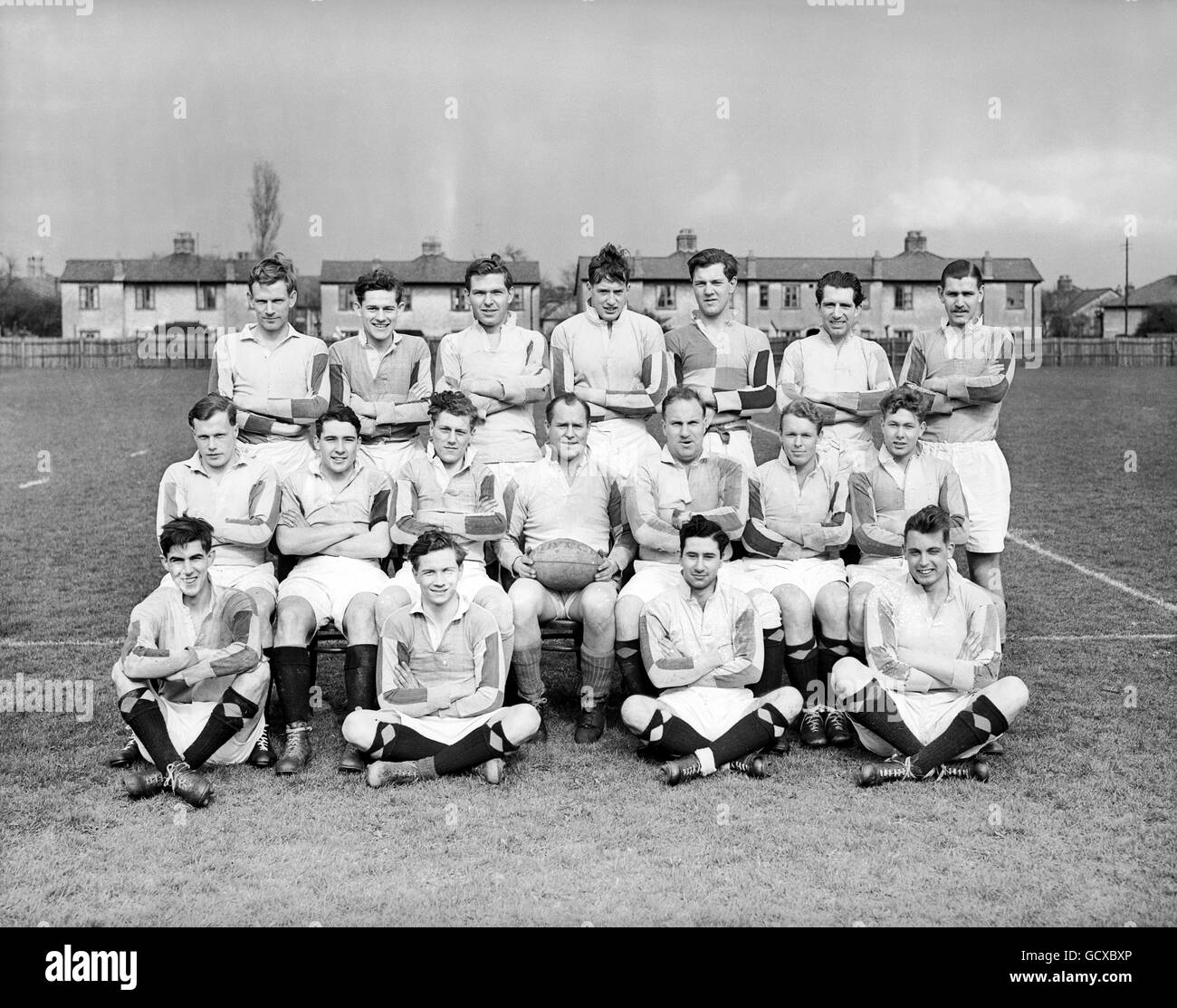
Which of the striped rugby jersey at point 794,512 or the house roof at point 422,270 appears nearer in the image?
the striped rugby jersey at point 794,512

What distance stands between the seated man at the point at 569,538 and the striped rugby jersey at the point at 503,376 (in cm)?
28

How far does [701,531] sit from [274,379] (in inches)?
93.9

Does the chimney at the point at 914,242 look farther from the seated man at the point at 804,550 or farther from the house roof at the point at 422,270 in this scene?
the seated man at the point at 804,550

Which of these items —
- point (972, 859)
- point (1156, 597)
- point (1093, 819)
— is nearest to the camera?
point (972, 859)

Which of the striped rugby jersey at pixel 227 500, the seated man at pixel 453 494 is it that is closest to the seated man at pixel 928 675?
the seated man at pixel 453 494

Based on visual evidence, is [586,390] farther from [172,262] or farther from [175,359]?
[172,262]

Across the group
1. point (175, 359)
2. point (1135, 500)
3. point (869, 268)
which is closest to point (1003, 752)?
point (1135, 500)

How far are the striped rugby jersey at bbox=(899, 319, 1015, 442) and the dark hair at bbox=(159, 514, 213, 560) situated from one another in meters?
3.54

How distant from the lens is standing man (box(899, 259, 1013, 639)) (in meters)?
6.07

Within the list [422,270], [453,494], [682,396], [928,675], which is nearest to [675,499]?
[682,396]

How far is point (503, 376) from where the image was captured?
5.94 m

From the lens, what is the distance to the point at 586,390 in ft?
19.5

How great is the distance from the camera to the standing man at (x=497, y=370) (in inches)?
228

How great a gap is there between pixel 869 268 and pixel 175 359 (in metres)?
31.5
